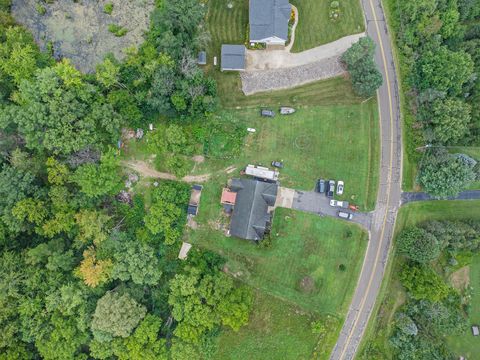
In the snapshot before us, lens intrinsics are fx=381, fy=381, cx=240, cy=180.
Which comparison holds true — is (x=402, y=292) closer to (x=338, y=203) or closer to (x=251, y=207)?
(x=338, y=203)

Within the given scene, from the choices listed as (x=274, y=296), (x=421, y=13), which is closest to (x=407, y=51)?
(x=421, y=13)

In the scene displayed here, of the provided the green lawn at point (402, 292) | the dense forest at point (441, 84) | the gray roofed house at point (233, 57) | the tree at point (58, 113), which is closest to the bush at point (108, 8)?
the tree at point (58, 113)

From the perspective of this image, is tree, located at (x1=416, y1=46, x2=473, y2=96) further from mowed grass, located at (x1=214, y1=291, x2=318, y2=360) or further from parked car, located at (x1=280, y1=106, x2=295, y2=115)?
mowed grass, located at (x1=214, y1=291, x2=318, y2=360)

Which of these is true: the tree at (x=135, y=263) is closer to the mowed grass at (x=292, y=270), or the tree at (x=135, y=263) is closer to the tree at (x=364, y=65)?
the mowed grass at (x=292, y=270)

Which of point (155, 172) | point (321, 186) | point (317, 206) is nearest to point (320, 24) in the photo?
point (321, 186)

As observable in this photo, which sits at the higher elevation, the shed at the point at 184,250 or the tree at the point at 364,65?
the tree at the point at 364,65

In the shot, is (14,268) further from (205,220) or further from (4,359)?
(205,220)

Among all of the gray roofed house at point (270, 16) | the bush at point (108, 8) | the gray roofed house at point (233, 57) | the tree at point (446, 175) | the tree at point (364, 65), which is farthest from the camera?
the bush at point (108, 8)
